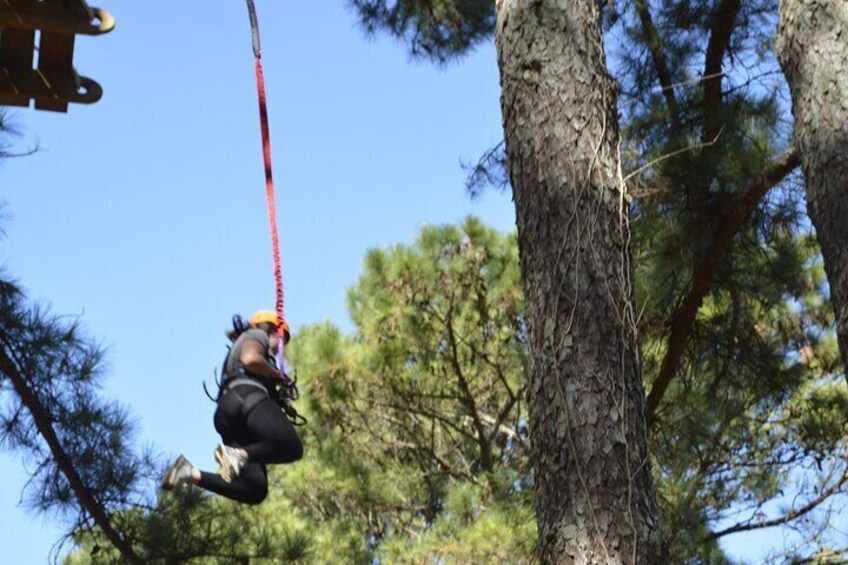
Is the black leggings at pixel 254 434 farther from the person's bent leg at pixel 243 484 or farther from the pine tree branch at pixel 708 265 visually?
the pine tree branch at pixel 708 265

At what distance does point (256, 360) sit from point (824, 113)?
6.55ft

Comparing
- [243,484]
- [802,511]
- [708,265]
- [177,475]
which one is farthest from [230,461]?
[802,511]

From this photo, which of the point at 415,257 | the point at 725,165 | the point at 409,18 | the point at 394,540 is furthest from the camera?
the point at 415,257

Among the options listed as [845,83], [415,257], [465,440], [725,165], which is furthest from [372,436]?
[845,83]

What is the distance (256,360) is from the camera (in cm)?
441

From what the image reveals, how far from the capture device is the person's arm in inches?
174

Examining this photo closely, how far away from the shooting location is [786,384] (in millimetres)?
6180

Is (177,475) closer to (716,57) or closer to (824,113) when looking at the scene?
(824,113)

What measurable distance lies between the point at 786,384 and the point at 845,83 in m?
2.37

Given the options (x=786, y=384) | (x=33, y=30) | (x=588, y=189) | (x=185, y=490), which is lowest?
(x=588, y=189)

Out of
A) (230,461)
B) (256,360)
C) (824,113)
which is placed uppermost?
(824,113)

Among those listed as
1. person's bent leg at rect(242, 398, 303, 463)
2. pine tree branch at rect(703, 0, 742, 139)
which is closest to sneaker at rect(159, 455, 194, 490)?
person's bent leg at rect(242, 398, 303, 463)

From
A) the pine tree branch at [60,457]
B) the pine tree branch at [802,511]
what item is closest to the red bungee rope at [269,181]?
the pine tree branch at [60,457]

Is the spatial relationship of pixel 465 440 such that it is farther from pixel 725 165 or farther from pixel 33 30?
pixel 33 30
